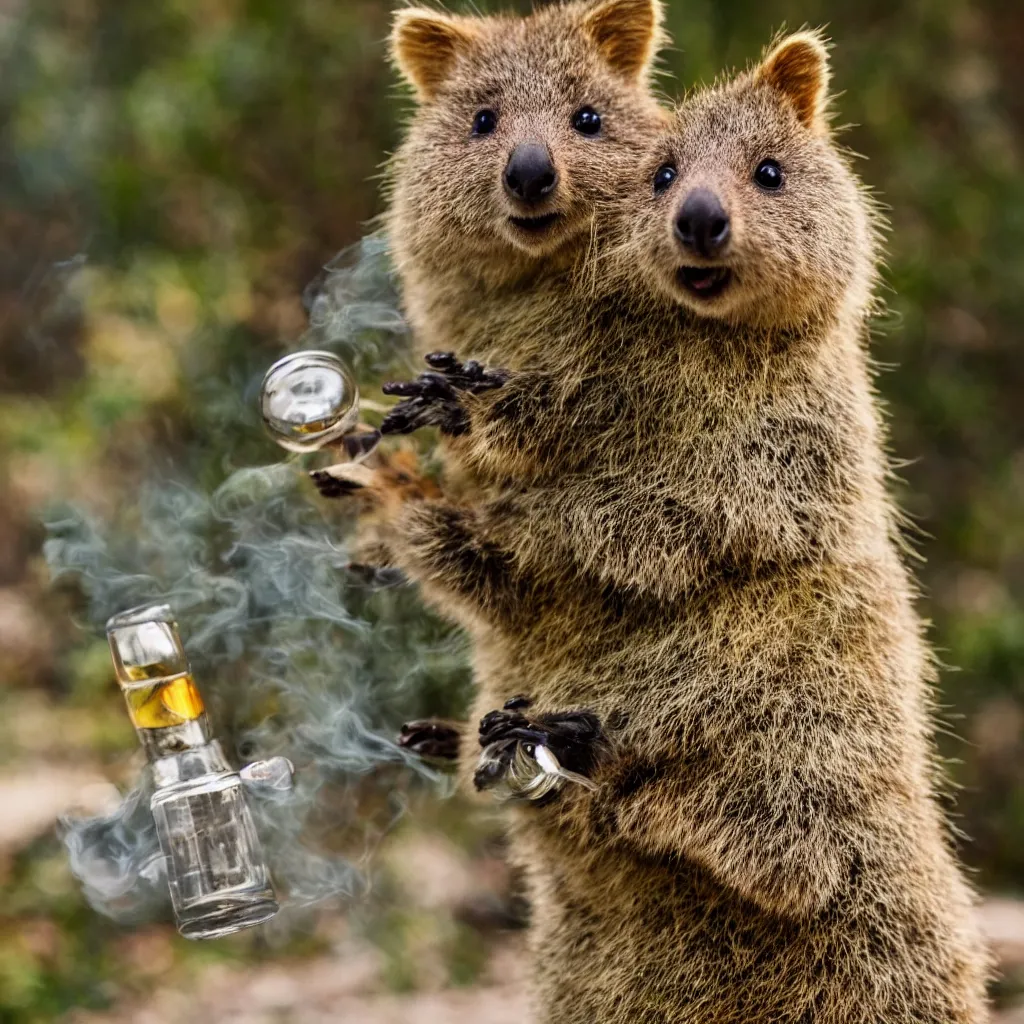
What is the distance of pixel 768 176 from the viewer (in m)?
2.96

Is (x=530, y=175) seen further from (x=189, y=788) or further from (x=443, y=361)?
(x=189, y=788)

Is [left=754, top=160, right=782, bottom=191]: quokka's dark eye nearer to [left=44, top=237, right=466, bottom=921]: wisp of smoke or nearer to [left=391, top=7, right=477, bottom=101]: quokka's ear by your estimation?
[left=391, top=7, right=477, bottom=101]: quokka's ear

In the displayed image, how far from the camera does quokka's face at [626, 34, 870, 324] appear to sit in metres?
2.79

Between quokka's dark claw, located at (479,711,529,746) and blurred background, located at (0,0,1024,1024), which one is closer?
quokka's dark claw, located at (479,711,529,746)

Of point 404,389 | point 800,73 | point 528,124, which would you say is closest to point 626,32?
point 528,124

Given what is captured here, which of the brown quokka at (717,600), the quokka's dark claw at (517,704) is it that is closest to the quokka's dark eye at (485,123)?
the brown quokka at (717,600)

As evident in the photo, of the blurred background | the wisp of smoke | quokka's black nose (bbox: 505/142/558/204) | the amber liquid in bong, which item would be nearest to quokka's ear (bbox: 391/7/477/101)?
the wisp of smoke

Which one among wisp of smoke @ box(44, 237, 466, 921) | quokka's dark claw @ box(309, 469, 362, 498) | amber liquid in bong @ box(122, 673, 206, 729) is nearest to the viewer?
amber liquid in bong @ box(122, 673, 206, 729)

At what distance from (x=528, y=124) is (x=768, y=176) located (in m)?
0.58

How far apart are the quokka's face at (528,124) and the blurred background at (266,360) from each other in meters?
1.86

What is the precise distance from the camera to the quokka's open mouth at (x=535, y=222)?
298 cm

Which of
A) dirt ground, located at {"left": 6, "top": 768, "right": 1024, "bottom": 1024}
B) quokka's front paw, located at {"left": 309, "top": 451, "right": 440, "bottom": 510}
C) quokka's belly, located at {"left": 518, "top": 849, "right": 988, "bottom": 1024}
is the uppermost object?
quokka's front paw, located at {"left": 309, "top": 451, "right": 440, "bottom": 510}

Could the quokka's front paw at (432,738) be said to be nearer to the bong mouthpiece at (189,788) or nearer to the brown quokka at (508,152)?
the bong mouthpiece at (189,788)

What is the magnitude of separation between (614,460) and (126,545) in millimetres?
2356
